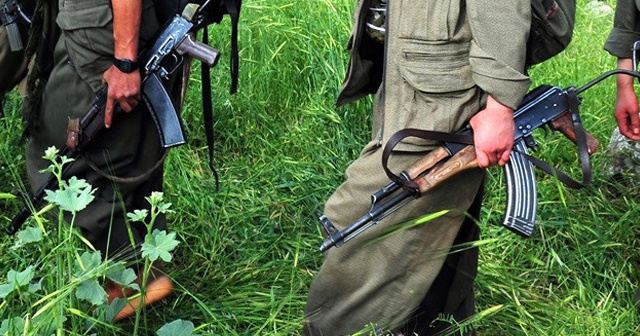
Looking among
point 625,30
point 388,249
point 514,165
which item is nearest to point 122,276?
point 388,249

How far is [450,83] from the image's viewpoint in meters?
2.57

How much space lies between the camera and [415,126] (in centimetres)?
265

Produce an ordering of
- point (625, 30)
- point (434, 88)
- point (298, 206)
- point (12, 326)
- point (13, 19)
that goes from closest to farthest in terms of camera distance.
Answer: point (12, 326) < point (434, 88) < point (625, 30) < point (13, 19) < point (298, 206)

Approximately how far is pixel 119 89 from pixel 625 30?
1683mm

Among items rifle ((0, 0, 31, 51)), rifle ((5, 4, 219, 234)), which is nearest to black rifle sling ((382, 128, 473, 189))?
rifle ((5, 4, 219, 234))

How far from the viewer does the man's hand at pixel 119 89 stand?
9.86ft

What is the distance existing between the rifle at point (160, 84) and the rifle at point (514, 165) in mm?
675

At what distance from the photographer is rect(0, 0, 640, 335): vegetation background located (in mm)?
3330

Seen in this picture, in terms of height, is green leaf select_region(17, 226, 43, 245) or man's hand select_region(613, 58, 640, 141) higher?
green leaf select_region(17, 226, 43, 245)

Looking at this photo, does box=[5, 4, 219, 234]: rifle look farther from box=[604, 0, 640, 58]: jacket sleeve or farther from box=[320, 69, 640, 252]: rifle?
box=[604, 0, 640, 58]: jacket sleeve

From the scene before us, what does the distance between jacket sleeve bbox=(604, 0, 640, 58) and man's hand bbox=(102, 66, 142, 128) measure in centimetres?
159

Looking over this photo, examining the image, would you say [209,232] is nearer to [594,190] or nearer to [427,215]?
[427,215]

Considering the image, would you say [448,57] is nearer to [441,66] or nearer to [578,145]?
[441,66]

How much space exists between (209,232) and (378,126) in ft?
3.74
